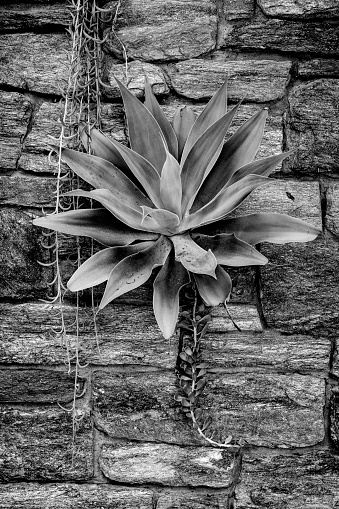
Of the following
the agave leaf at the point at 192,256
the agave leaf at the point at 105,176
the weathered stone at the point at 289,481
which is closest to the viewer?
the agave leaf at the point at 192,256

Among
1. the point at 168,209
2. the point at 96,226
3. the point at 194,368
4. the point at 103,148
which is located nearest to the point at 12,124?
the point at 103,148

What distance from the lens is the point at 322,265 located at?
1.39m

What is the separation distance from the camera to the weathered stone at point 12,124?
1.41 m

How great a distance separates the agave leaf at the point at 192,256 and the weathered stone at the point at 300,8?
0.69m

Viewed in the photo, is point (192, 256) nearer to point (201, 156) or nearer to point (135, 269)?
point (135, 269)

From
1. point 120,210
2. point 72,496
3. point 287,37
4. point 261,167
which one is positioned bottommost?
point 72,496

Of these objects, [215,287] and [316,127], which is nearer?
[215,287]

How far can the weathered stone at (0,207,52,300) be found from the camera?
1.39 meters

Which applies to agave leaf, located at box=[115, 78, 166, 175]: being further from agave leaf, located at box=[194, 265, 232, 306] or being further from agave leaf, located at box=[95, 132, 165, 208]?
agave leaf, located at box=[194, 265, 232, 306]

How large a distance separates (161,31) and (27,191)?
587 millimetres

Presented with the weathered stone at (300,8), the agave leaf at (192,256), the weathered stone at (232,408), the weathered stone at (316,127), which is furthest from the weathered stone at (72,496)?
the weathered stone at (300,8)

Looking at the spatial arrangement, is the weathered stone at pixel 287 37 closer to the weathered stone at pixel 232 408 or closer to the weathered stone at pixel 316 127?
the weathered stone at pixel 316 127

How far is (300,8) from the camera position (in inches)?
54.9

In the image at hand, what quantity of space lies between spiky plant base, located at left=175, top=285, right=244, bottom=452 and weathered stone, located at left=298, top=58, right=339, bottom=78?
69 centimetres
